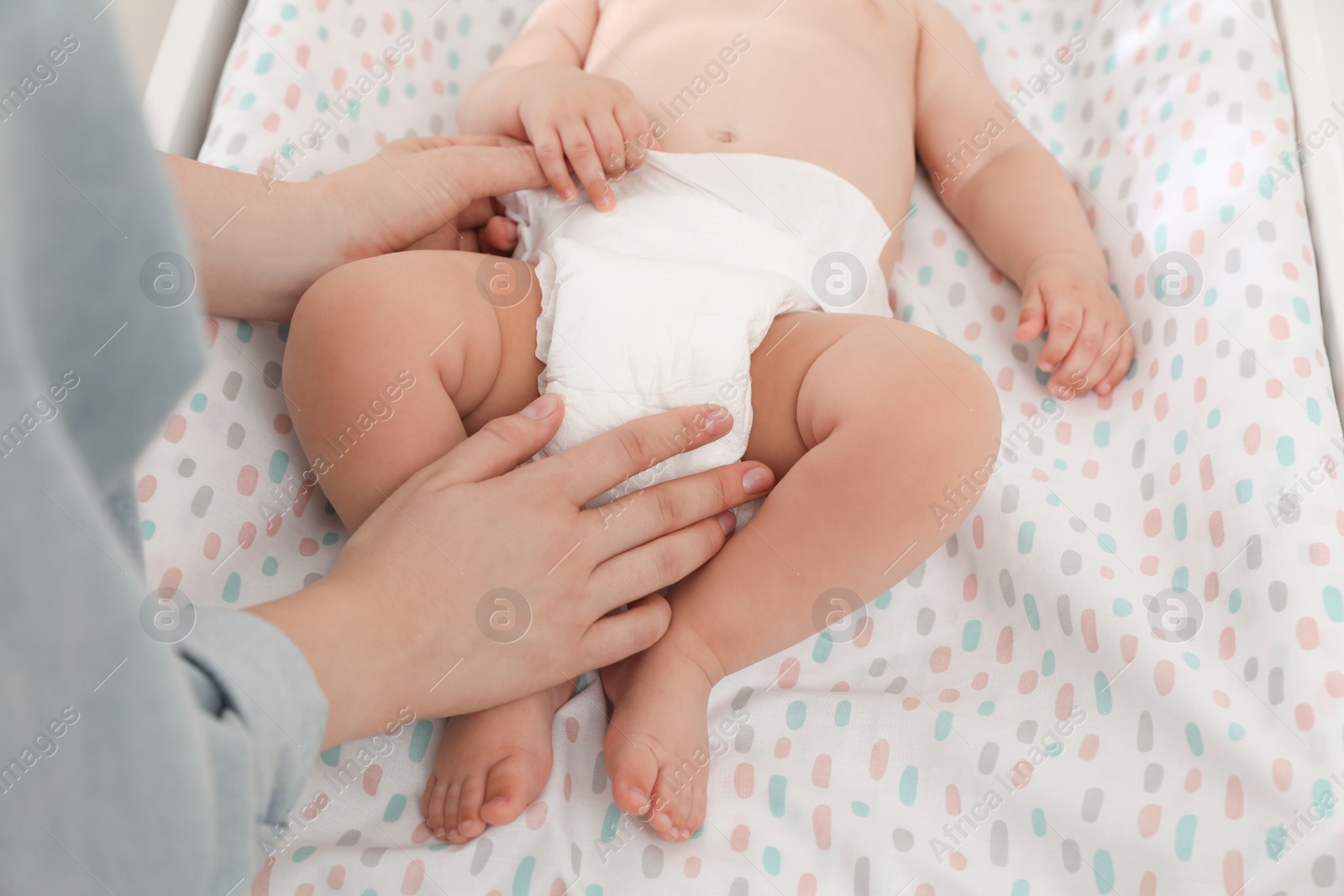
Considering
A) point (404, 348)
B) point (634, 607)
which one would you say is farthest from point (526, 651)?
point (404, 348)

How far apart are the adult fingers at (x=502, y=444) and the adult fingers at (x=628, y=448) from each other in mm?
31

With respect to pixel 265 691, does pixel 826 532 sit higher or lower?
lower

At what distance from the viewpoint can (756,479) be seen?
2.74 feet

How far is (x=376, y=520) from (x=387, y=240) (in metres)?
0.35

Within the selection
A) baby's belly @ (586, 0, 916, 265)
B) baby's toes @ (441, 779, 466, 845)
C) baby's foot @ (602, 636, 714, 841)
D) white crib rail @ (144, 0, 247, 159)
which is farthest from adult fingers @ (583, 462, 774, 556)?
white crib rail @ (144, 0, 247, 159)

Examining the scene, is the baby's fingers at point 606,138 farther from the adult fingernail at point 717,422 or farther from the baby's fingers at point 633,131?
the adult fingernail at point 717,422

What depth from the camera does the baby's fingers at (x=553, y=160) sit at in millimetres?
968

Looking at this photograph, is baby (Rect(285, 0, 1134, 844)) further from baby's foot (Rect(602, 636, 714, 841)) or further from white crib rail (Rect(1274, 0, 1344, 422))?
white crib rail (Rect(1274, 0, 1344, 422))

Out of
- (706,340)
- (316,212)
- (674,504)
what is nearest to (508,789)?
(674,504)

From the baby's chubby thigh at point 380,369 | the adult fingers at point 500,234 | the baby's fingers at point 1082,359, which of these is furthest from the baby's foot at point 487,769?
the baby's fingers at point 1082,359

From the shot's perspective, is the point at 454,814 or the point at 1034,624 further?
the point at 1034,624

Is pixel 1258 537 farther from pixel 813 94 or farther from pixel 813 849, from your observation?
pixel 813 94

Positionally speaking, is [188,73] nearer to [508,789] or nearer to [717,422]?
[717,422]

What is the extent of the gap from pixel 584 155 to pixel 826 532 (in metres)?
0.47
